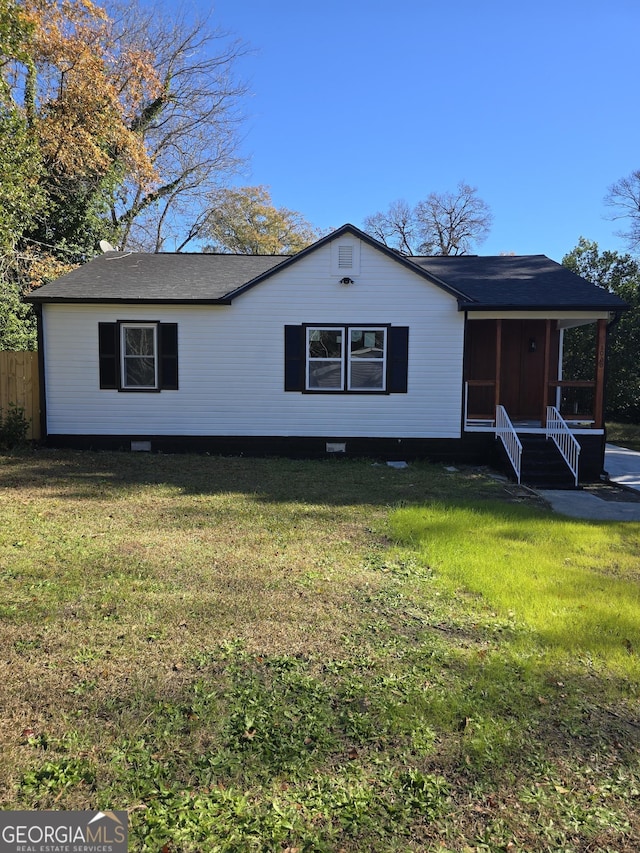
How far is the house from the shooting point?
11.0 m

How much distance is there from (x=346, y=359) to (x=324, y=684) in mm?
8650

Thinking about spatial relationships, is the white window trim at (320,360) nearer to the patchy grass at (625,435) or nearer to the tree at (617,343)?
the patchy grass at (625,435)

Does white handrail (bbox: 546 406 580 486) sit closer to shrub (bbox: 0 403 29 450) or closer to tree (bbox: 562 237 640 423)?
shrub (bbox: 0 403 29 450)

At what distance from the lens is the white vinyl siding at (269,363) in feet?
36.3

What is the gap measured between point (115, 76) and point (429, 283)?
16.7 meters

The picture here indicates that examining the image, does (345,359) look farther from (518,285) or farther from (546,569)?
(546,569)

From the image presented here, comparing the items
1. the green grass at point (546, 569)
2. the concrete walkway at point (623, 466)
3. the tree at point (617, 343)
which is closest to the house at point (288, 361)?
the concrete walkway at point (623, 466)

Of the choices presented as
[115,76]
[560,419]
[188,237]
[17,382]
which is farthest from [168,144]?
[560,419]

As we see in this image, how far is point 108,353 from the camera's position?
37.2 ft

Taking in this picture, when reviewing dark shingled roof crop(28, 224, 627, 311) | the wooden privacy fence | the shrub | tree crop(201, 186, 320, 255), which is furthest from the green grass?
tree crop(201, 186, 320, 255)

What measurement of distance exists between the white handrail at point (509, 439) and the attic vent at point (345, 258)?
13.5 ft

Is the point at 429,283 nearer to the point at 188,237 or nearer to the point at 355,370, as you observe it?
the point at 355,370

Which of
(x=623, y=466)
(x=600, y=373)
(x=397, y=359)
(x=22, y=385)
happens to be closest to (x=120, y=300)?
(x=22, y=385)

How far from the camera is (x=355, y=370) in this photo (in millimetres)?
11312
